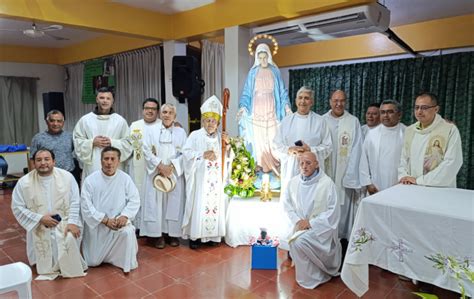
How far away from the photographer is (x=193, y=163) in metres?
3.67

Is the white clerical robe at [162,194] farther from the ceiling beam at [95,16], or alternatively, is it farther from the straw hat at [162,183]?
the ceiling beam at [95,16]

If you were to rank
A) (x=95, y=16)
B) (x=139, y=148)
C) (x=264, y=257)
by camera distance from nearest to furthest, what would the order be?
(x=264, y=257) → (x=139, y=148) → (x=95, y=16)

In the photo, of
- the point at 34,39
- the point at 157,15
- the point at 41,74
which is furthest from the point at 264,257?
the point at 41,74

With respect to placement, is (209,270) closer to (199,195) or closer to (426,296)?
(199,195)

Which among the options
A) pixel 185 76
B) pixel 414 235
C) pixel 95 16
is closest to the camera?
pixel 414 235

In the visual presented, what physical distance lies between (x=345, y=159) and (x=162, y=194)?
1.98 meters

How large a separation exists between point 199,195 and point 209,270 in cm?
80

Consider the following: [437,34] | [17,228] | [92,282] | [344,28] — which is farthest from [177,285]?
[437,34]

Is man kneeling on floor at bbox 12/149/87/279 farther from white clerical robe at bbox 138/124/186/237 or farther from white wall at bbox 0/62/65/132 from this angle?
white wall at bbox 0/62/65/132

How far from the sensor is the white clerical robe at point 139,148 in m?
3.82

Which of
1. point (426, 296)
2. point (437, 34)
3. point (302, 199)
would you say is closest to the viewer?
point (426, 296)

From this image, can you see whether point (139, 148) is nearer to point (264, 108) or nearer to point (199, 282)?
point (264, 108)

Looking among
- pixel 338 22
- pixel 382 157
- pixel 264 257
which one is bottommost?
pixel 264 257

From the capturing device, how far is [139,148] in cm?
387
